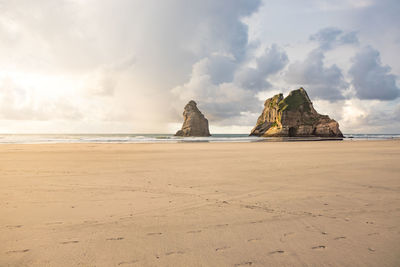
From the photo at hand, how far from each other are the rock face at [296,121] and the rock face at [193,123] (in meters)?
27.6

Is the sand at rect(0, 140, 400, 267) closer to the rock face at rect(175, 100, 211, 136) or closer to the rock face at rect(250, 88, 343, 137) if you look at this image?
the rock face at rect(250, 88, 343, 137)

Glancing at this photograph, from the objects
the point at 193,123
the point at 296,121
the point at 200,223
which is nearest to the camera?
the point at 200,223

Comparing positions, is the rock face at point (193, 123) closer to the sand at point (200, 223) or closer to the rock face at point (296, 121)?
the rock face at point (296, 121)

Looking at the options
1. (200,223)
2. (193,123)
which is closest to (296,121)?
(193,123)

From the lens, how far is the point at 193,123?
113938 millimetres

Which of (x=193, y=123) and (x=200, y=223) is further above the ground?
(x=193, y=123)

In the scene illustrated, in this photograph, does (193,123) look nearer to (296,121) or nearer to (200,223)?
(296,121)

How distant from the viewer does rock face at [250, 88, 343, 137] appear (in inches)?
3442

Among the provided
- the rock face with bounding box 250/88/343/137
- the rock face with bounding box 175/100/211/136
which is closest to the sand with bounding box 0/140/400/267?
the rock face with bounding box 250/88/343/137

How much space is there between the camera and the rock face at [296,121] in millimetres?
87438

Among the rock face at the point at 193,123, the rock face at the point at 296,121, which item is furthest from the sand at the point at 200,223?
the rock face at the point at 193,123

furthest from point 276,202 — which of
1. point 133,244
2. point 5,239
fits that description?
point 5,239

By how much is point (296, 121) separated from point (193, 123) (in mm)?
50402

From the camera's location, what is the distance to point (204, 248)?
3.14 meters
